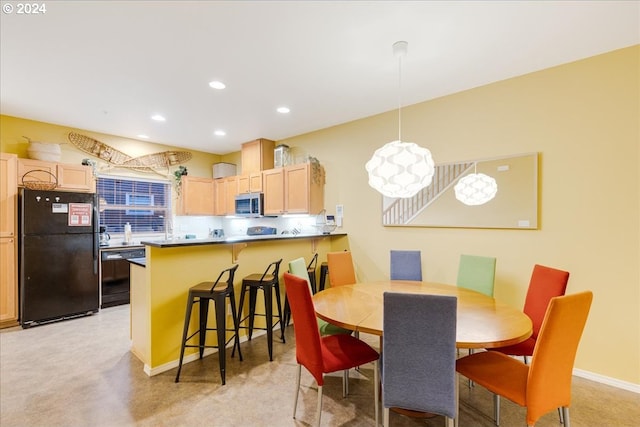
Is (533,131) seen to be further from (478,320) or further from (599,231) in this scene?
(478,320)

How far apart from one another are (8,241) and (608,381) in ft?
21.7

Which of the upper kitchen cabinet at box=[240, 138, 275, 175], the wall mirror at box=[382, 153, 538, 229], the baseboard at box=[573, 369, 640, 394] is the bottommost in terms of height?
the baseboard at box=[573, 369, 640, 394]

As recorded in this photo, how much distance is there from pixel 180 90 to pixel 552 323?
3761 mm

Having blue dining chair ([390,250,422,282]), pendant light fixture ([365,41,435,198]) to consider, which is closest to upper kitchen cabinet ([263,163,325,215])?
blue dining chair ([390,250,422,282])

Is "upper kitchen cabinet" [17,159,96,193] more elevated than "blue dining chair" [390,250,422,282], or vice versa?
"upper kitchen cabinet" [17,159,96,193]

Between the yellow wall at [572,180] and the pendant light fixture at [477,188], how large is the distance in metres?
0.27

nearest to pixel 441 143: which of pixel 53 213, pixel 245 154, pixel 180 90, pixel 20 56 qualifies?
pixel 180 90

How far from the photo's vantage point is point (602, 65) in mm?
2523

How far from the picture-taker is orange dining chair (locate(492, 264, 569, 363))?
2104 mm

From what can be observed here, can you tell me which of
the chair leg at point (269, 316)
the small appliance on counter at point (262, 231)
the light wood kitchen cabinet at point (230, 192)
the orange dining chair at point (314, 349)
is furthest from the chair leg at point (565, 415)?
the light wood kitchen cabinet at point (230, 192)

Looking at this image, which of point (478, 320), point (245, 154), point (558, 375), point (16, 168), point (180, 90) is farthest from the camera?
point (245, 154)

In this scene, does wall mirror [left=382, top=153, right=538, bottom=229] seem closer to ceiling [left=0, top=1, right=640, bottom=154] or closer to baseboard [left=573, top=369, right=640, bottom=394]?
ceiling [left=0, top=1, right=640, bottom=154]

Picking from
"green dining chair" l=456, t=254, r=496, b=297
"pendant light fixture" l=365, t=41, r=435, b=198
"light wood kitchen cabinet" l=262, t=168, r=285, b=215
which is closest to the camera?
"pendant light fixture" l=365, t=41, r=435, b=198

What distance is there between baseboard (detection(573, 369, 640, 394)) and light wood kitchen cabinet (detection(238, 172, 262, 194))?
4.60 meters
